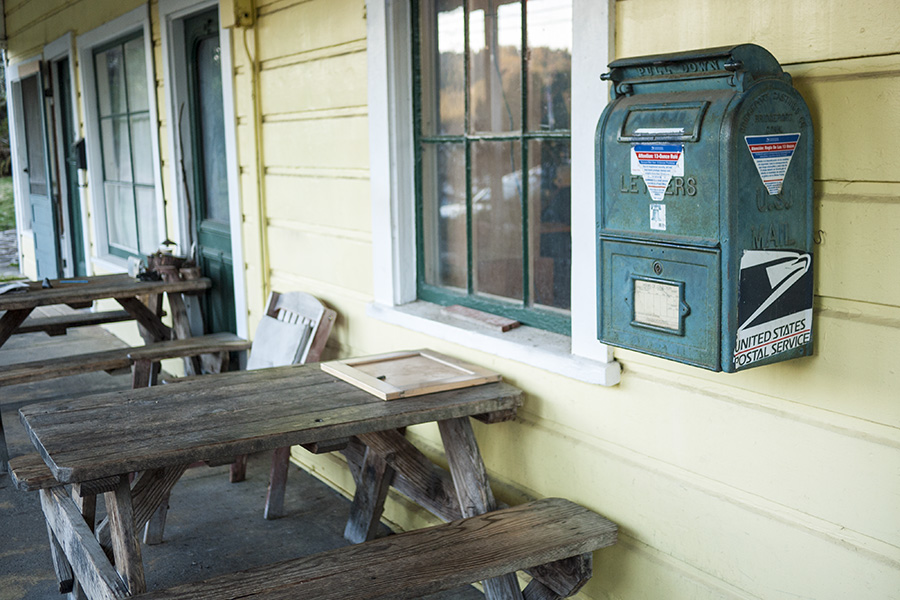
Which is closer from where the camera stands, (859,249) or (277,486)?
(859,249)

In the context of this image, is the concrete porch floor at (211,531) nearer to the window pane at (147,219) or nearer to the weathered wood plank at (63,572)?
the weathered wood plank at (63,572)

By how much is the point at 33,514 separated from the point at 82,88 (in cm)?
406

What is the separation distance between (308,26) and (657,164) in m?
2.30

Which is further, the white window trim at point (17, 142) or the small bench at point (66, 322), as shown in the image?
the white window trim at point (17, 142)

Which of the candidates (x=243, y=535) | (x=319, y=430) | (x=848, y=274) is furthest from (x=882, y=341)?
(x=243, y=535)

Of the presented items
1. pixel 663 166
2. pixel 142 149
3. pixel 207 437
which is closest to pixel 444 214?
pixel 207 437

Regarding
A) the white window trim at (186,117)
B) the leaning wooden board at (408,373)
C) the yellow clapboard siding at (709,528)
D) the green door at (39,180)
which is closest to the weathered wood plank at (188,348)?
the white window trim at (186,117)

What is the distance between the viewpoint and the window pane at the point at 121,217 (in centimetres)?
643

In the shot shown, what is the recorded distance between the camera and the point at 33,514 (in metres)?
3.77

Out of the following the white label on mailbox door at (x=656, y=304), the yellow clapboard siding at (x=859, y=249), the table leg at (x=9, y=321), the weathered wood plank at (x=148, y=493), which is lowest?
the weathered wood plank at (x=148, y=493)

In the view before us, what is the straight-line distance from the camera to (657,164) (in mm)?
1899

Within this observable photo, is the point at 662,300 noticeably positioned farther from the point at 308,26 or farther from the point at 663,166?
the point at 308,26

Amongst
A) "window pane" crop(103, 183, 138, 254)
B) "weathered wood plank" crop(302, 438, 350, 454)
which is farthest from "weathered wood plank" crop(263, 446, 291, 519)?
"window pane" crop(103, 183, 138, 254)

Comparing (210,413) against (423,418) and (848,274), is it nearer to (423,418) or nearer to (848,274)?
(423,418)
